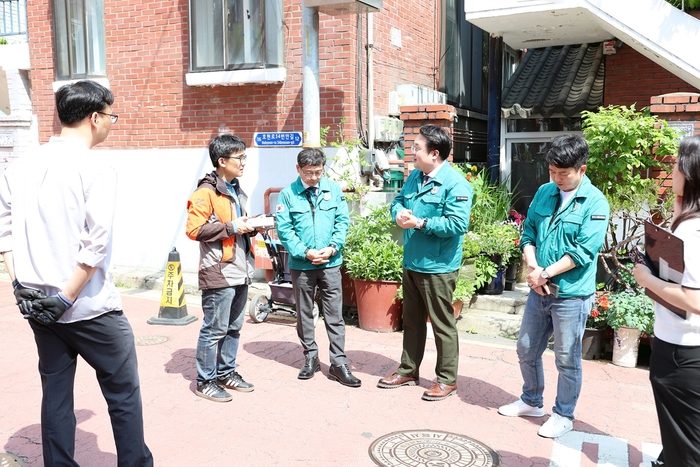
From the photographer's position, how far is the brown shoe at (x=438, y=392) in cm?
489

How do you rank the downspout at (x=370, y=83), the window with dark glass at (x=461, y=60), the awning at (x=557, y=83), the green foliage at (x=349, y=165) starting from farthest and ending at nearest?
the window with dark glass at (x=461, y=60) < the awning at (x=557, y=83) < the downspout at (x=370, y=83) < the green foliage at (x=349, y=165)

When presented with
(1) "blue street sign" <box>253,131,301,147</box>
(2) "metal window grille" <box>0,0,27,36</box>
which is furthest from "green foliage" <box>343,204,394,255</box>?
(2) "metal window grille" <box>0,0,27,36</box>

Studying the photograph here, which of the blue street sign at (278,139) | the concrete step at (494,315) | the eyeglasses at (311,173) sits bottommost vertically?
the concrete step at (494,315)

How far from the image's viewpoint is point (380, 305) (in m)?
6.82

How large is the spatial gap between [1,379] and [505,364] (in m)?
4.39

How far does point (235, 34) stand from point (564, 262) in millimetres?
6307

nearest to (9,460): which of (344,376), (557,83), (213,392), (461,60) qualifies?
(213,392)

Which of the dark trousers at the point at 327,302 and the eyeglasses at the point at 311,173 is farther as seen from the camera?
the dark trousers at the point at 327,302

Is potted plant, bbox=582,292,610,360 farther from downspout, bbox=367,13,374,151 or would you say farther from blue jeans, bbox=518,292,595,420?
downspout, bbox=367,13,374,151

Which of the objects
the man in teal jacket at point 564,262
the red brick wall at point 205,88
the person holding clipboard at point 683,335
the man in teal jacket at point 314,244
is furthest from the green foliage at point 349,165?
the person holding clipboard at point 683,335

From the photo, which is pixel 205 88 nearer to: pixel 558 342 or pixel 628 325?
pixel 628 325

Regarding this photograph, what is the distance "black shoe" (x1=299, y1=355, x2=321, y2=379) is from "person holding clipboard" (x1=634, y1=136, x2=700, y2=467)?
310cm

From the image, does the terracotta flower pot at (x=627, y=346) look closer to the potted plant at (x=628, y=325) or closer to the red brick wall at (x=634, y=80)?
the potted plant at (x=628, y=325)

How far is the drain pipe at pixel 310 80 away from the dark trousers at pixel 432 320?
3274 millimetres
